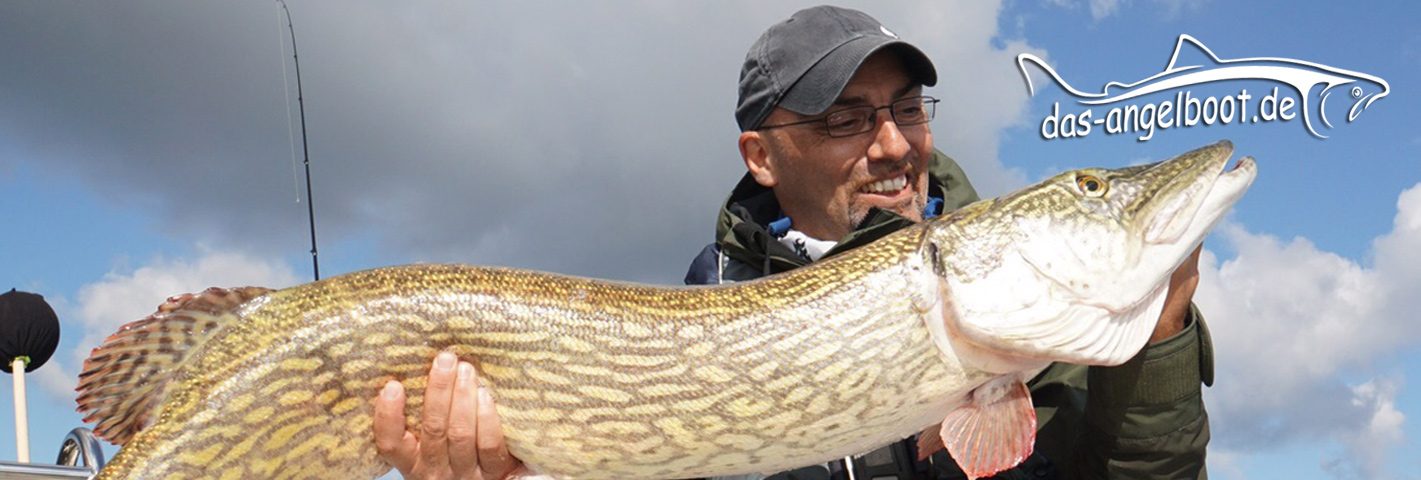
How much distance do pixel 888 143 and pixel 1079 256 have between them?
1.30 meters

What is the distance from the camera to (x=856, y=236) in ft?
11.2

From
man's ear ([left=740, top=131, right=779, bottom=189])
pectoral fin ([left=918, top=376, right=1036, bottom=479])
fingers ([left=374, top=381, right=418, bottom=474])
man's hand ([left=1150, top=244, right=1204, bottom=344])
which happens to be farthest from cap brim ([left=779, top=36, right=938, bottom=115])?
fingers ([left=374, top=381, right=418, bottom=474])

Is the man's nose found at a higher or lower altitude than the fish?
higher

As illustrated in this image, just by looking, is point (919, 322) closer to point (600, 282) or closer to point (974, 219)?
point (974, 219)

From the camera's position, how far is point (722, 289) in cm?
293

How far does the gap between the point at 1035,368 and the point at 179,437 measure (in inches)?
85.6

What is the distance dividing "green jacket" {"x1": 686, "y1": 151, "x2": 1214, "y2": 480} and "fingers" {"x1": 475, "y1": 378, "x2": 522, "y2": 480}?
1069mm

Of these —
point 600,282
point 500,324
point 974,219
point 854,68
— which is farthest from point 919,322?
point 854,68

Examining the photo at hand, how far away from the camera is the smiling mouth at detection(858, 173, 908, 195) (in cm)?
399

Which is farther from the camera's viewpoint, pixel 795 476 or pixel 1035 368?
pixel 795 476

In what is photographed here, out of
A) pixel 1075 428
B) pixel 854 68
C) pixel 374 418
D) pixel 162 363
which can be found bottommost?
pixel 1075 428

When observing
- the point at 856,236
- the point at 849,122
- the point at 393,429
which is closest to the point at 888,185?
the point at 849,122

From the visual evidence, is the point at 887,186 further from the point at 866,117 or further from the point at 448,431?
the point at 448,431

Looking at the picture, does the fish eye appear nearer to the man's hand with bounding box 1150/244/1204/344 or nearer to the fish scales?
the man's hand with bounding box 1150/244/1204/344
